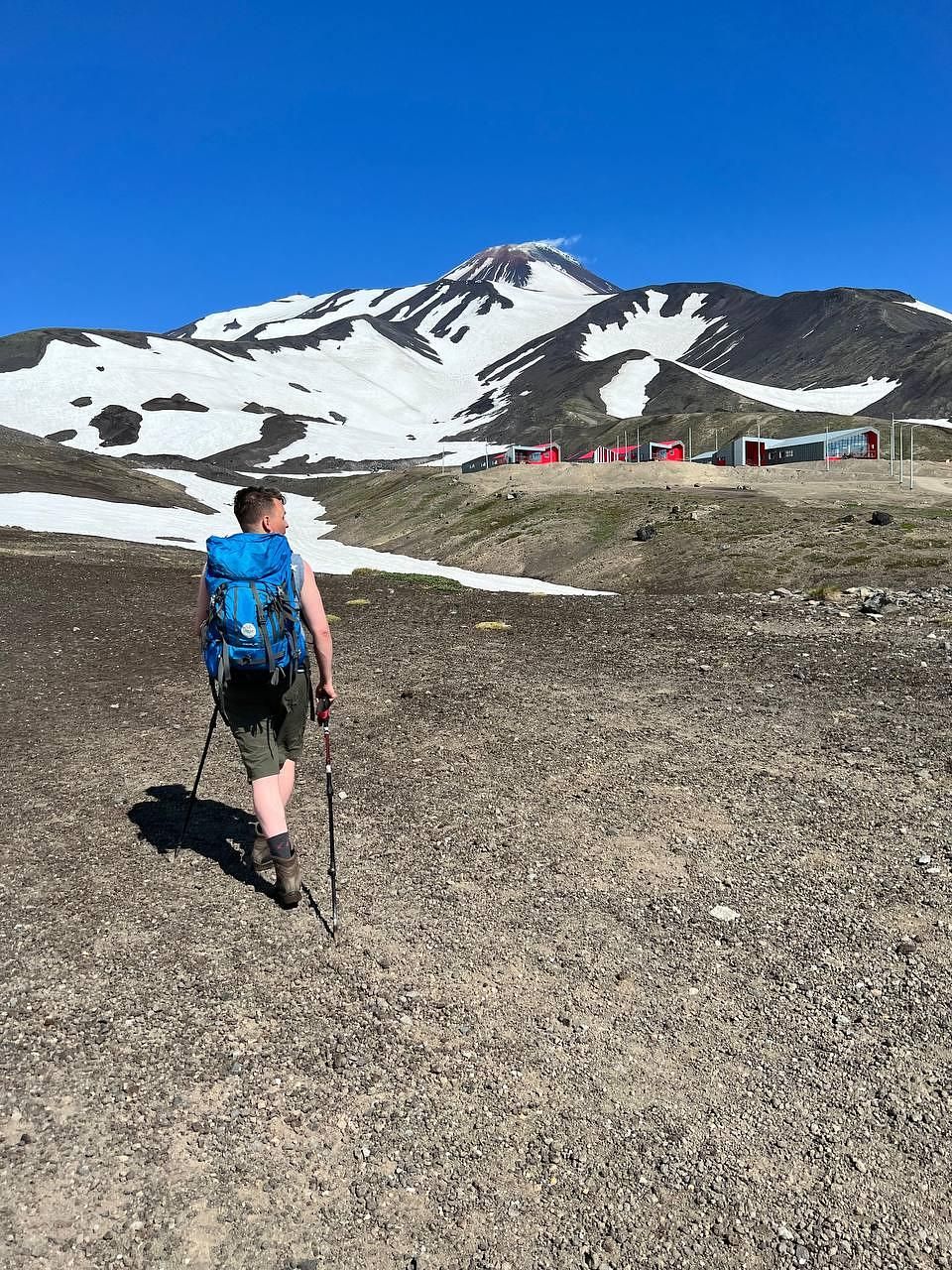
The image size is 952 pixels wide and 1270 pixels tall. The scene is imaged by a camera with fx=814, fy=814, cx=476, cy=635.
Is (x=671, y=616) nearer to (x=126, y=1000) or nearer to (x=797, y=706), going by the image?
(x=797, y=706)

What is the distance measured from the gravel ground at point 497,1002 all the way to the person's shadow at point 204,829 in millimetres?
45

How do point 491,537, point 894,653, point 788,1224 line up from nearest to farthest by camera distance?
1. point 788,1224
2. point 894,653
3. point 491,537

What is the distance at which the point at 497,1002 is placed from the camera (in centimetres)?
529

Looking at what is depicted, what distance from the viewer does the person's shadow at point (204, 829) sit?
6.98 meters

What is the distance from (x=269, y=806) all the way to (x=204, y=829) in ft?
5.64

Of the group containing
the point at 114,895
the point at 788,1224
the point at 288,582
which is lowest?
the point at 788,1224

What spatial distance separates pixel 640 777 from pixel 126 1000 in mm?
5400

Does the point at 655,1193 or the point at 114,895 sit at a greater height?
the point at 114,895

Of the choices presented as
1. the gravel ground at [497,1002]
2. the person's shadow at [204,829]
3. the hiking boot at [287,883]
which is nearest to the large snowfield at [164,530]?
the gravel ground at [497,1002]

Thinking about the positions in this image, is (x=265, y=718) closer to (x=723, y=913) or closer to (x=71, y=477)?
(x=723, y=913)

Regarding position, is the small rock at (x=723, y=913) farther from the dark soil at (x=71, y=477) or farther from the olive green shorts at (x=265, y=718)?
the dark soil at (x=71, y=477)

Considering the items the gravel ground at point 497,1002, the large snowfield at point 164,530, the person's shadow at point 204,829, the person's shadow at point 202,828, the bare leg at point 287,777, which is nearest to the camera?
the gravel ground at point 497,1002

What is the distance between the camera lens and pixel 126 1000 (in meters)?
5.23

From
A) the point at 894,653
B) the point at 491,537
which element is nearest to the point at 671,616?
the point at 894,653
